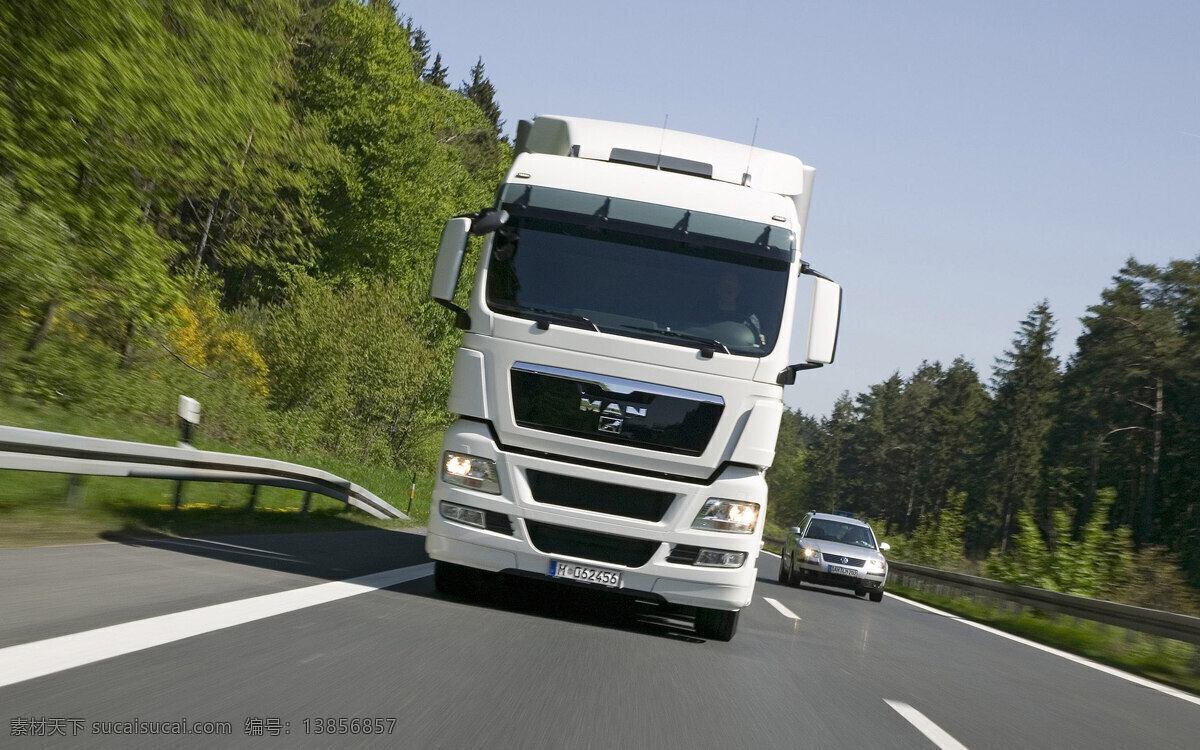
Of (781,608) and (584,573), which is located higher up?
(584,573)

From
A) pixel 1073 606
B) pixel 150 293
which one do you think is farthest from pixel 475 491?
pixel 1073 606

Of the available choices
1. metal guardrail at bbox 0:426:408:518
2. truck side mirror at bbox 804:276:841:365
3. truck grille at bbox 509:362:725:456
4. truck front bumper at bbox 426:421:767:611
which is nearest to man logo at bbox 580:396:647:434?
truck grille at bbox 509:362:725:456

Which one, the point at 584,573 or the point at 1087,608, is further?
the point at 1087,608

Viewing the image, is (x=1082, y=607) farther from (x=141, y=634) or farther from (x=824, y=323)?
(x=141, y=634)

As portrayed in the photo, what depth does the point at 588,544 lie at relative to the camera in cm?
780

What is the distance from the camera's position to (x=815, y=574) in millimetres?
18500

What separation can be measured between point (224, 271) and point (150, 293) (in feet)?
136

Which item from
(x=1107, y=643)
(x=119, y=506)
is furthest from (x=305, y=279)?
(x=1107, y=643)

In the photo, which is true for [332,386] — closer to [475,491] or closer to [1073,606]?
[1073,606]

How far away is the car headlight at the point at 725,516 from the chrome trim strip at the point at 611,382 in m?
0.74

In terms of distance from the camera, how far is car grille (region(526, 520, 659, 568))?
7.79 meters

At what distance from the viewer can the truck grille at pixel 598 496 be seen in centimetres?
780

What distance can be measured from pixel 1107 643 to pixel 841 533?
6.48 metres

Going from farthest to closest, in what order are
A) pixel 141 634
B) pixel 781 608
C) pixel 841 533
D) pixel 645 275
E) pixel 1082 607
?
pixel 841 533 < pixel 1082 607 < pixel 781 608 < pixel 645 275 < pixel 141 634
